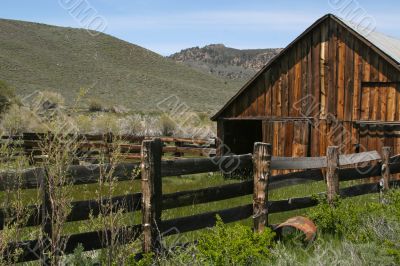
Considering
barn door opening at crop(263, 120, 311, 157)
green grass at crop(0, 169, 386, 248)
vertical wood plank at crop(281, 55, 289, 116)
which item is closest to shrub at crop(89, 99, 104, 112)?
green grass at crop(0, 169, 386, 248)

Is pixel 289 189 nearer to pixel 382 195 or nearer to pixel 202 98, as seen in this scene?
pixel 382 195

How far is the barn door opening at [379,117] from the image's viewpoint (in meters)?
14.9

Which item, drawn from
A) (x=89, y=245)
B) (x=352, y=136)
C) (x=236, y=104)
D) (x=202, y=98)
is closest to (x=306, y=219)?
(x=89, y=245)

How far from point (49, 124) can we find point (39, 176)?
2.14 feet

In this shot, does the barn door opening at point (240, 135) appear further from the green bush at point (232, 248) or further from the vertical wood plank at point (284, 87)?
the green bush at point (232, 248)

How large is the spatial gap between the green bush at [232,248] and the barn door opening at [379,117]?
35.2 ft

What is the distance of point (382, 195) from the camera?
9.70 metres

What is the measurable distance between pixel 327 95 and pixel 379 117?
1.90 meters

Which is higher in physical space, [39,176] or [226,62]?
[226,62]

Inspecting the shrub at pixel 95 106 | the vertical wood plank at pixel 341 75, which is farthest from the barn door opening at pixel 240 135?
the shrub at pixel 95 106

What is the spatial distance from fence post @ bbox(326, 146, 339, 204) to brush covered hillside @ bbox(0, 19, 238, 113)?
160ft

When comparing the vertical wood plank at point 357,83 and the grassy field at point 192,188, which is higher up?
the vertical wood plank at point 357,83

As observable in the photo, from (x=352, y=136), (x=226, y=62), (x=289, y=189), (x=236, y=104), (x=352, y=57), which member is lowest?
(x=289, y=189)

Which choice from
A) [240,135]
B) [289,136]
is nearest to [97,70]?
[240,135]
